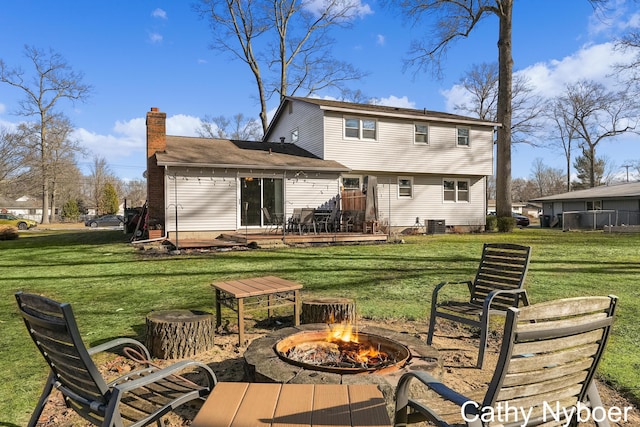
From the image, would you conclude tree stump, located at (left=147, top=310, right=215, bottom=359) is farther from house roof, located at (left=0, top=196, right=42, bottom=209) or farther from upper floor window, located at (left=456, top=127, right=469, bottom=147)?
house roof, located at (left=0, top=196, right=42, bottom=209)

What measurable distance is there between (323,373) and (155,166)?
47.3 feet

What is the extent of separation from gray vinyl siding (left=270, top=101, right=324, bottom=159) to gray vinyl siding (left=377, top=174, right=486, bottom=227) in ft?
12.4

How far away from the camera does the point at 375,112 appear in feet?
62.6

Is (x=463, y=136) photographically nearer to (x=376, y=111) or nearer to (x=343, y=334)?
(x=376, y=111)

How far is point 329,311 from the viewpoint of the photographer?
4.29 m

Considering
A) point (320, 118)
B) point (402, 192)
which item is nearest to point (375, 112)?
point (320, 118)

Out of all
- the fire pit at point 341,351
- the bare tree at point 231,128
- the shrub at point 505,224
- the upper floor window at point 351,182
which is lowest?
the fire pit at point 341,351

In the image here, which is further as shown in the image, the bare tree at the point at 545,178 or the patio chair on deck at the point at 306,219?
the bare tree at the point at 545,178

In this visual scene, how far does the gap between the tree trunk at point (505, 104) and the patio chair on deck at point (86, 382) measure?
2160 cm

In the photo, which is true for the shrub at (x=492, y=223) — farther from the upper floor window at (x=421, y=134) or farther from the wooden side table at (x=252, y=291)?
the wooden side table at (x=252, y=291)

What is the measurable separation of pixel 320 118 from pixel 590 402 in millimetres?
17442

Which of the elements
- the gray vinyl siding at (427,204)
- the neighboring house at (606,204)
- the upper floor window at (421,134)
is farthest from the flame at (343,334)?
the neighboring house at (606,204)

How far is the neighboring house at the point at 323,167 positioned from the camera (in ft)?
49.6

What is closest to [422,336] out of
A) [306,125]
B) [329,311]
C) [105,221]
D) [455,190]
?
[329,311]
